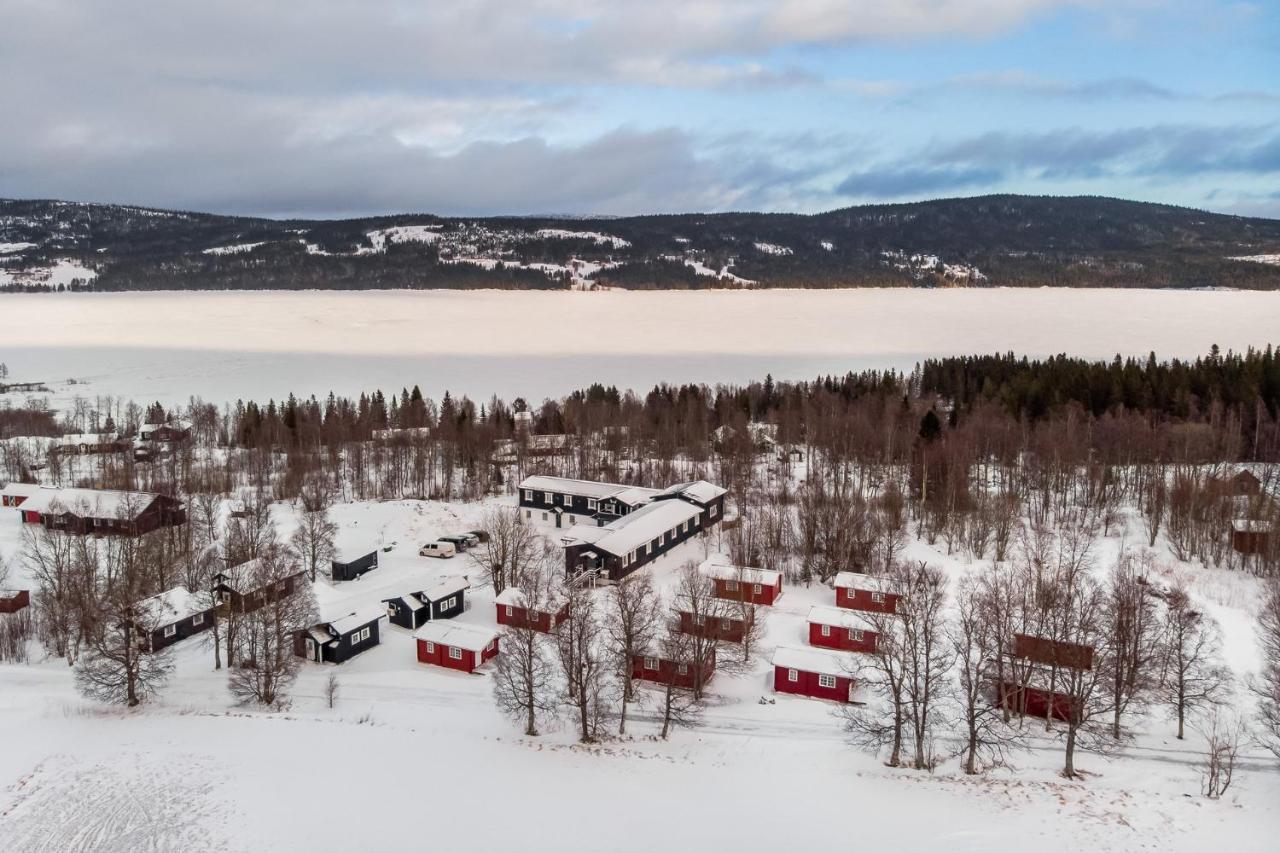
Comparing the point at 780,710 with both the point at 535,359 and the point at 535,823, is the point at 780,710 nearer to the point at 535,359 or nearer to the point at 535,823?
the point at 535,823

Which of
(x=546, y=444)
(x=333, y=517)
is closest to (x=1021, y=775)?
(x=333, y=517)

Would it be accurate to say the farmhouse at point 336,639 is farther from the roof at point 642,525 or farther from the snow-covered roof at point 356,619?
the roof at point 642,525

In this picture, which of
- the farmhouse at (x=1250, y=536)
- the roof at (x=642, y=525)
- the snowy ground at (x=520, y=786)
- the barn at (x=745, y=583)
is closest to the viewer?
the snowy ground at (x=520, y=786)

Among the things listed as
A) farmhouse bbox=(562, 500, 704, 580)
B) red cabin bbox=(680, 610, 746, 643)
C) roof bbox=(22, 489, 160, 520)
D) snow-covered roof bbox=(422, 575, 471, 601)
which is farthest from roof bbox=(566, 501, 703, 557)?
roof bbox=(22, 489, 160, 520)

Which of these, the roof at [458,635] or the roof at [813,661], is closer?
the roof at [813,661]

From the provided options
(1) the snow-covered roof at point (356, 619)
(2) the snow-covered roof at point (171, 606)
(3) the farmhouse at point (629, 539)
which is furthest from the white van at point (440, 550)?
(2) the snow-covered roof at point (171, 606)

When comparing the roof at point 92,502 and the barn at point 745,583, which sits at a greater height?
the roof at point 92,502
